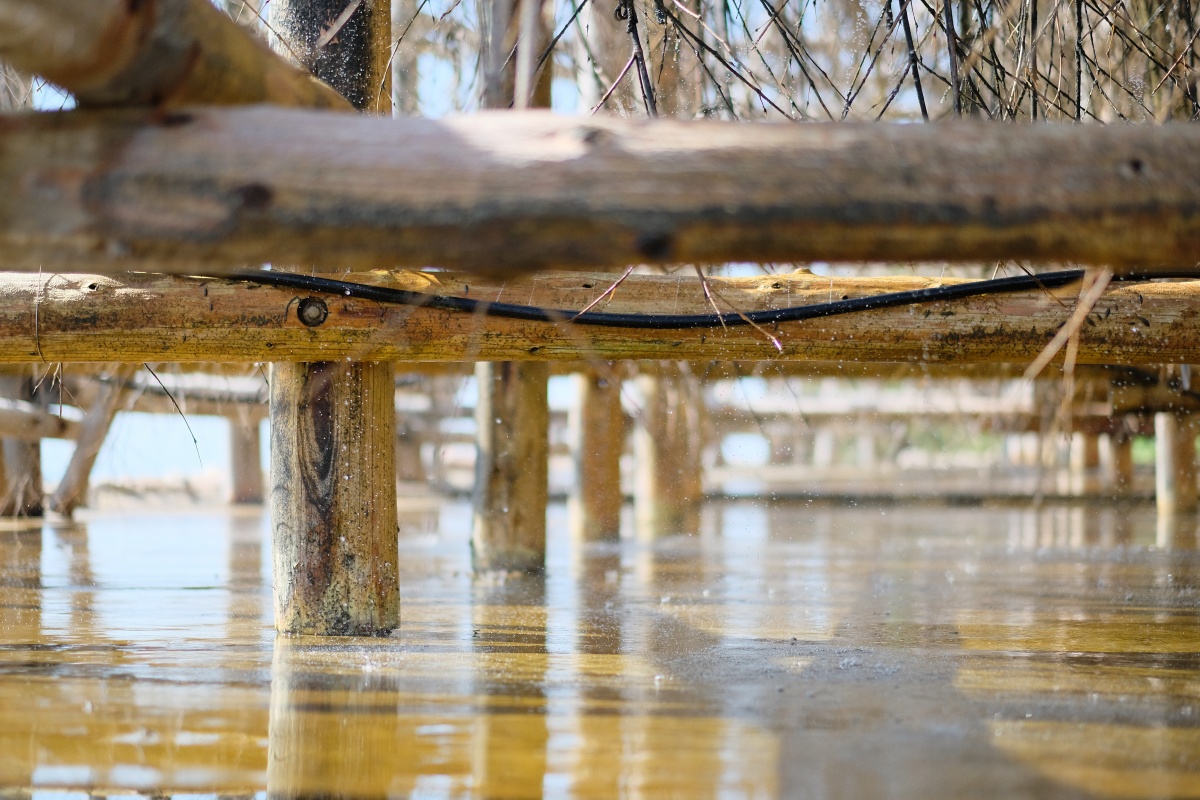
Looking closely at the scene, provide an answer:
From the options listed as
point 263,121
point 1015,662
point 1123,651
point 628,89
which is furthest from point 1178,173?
point 628,89

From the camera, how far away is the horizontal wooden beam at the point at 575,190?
1.56 metres

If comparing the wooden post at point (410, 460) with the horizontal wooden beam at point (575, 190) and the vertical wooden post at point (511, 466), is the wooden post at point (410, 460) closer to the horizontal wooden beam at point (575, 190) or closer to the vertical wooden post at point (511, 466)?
the vertical wooden post at point (511, 466)

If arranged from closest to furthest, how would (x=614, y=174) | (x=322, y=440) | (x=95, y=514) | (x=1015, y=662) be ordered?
1. (x=614, y=174)
2. (x=1015, y=662)
3. (x=322, y=440)
4. (x=95, y=514)

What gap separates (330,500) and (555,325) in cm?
82

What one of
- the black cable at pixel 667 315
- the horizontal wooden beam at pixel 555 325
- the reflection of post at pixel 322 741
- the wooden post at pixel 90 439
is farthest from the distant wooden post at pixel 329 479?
the wooden post at pixel 90 439

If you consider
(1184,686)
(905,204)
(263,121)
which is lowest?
(1184,686)

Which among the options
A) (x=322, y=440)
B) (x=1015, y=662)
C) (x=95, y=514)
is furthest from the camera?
(x=95, y=514)

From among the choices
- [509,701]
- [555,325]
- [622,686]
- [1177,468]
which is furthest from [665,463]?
[509,701]

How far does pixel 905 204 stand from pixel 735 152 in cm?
25

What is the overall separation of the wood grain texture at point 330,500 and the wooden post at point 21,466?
413cm

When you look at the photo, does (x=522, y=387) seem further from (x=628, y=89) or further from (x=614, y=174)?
(x=614, y=174)

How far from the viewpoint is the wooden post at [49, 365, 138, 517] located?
20.5ft

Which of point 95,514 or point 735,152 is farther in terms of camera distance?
point 95,514

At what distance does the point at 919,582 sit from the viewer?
4605 millimetres
